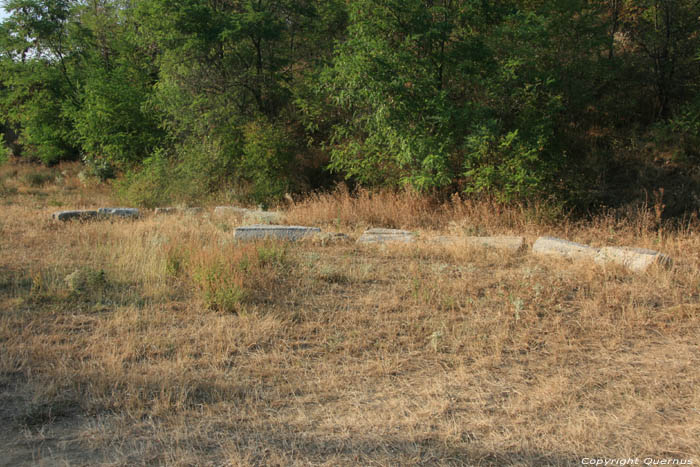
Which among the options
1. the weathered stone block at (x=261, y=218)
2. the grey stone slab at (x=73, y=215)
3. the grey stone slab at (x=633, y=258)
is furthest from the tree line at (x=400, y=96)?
the grey stone slab at (x=73, y=215)

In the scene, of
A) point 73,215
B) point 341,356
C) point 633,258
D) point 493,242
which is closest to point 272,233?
point 493,242

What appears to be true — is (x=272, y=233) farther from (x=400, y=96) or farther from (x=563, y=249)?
(x=563, y=249)

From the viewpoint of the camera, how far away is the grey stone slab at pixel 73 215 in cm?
1077

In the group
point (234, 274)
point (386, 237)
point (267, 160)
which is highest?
point (267, 160)

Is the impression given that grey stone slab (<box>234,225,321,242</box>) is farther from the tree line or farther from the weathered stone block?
the tree line

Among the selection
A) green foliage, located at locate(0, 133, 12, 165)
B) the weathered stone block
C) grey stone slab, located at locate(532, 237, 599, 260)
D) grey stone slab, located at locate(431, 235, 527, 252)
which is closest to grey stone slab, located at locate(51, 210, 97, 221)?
the weathered stone block

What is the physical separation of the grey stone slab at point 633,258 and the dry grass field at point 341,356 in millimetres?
194

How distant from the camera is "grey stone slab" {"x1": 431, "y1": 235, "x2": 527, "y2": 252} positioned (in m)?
7.96

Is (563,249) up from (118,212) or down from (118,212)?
down

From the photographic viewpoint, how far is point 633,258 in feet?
21.9

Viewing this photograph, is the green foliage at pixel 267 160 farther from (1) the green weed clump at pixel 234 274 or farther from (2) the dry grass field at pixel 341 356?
(1) the green weed clump at pixel 234 274

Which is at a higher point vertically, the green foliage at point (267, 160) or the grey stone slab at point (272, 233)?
the green foliage at point (267, 160)

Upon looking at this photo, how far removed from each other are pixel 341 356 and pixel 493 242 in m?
4.60

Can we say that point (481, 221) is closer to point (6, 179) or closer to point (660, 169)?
point (660, 169)
